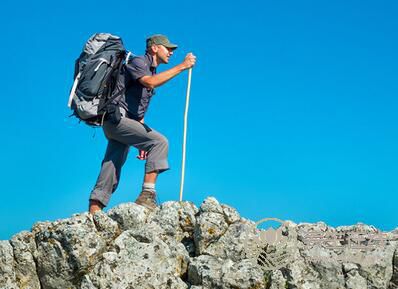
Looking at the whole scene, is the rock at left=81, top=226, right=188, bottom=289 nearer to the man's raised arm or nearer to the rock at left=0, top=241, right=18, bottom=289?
the rock at left=0, top=241, right=18, bottom=289

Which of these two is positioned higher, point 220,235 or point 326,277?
point 220,235

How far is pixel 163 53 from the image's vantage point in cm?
1579

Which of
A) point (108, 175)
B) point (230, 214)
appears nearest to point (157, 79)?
point (108, 175)

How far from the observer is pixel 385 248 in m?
12.7

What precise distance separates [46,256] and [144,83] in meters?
4.71

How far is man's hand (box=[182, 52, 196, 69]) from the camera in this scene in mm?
15305

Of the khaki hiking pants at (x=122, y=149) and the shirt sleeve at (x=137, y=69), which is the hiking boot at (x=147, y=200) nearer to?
the khaki hiking pants at (x=122, y=149)

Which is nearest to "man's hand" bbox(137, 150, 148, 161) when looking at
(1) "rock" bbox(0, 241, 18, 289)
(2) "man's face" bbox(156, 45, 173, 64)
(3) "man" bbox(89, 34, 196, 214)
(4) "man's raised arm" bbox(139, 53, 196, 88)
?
(3) "man" bbox(89, 34, 196, 214)

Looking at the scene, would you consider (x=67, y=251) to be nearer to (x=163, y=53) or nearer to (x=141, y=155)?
(x=141, y=155)

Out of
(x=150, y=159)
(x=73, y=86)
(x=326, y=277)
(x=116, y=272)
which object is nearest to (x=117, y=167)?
(x=150, y=159)

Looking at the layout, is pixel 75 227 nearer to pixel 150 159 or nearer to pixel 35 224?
pixel 35 224

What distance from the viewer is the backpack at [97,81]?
14.8 meters

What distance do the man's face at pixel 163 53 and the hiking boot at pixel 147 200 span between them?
3.43 m

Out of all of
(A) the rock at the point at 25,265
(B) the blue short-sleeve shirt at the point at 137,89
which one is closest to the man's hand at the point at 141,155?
(B) the blue short-sleeve shirt at the point at 137,89
